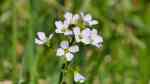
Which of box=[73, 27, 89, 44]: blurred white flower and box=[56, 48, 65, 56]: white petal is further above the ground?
box=[73, 27, 89, 44]: blurred white flower

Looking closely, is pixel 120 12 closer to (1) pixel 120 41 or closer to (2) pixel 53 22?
(1) pixel 120 41

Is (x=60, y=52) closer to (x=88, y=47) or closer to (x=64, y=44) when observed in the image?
(x=64, y=44)

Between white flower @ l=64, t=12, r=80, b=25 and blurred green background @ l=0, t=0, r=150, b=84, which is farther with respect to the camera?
blurred green background @ l=0, t=0, r=150, b=84

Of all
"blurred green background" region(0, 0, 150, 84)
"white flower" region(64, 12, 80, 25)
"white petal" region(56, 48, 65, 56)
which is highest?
"white flower" region(64, 12, 80, 25)

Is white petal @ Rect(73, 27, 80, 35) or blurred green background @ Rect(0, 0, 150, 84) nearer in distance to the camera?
white petal @ Rect(73, 27, 80, 35)

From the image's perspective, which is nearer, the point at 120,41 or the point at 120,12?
the point at 120,41

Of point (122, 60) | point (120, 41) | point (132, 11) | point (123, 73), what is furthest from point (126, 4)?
point (123, 73)
